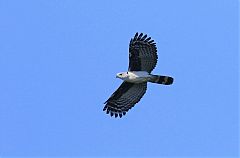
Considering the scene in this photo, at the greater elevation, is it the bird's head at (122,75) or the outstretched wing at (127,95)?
the bird's head at (122,75)

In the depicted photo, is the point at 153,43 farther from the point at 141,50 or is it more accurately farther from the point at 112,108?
the point at 112,108

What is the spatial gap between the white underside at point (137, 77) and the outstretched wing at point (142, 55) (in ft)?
0.47

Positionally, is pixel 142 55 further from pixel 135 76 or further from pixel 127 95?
pixel 127 95

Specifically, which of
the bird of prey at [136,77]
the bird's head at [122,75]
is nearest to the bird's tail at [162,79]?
the bird of prey at [136,77]

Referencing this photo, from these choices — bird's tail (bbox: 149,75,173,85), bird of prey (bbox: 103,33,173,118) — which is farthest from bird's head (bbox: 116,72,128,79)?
bird's tail (bbox: 149,75,173,85)

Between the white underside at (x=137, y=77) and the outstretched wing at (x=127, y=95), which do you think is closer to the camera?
the white underside at (x=137, y=77)

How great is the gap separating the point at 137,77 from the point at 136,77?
39mm

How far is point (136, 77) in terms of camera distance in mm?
15141

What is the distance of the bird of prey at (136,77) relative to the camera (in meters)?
15.2

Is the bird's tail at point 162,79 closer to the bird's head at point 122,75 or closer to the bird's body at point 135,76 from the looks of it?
the bird's body at point 135,76

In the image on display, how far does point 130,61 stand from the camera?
603 inches

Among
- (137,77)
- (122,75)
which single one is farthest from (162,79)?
(122,75)

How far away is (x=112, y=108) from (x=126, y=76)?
1.28 m

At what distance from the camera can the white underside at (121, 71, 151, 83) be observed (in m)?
15.1
